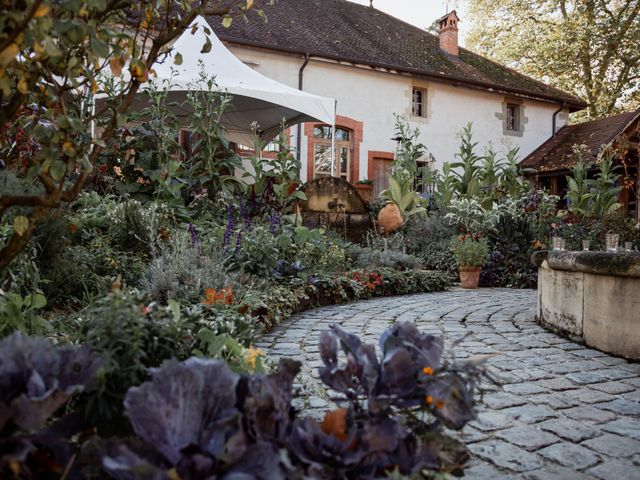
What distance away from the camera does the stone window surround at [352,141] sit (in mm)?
14758

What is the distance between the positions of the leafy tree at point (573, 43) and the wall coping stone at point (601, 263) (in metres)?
20.4

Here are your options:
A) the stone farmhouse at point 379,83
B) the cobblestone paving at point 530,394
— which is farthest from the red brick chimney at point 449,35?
the cobblestone paving at point 530,394

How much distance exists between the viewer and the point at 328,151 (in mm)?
15234

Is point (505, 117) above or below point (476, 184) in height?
above

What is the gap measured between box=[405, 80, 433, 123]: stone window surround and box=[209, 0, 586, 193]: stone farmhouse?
0.10ft

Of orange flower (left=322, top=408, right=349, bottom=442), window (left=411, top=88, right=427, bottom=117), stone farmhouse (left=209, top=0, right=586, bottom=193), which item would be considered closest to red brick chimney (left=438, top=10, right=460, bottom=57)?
stone farmhouse (left=209, top=0, right=586, bottom=193)

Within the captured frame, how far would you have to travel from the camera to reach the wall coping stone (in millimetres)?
3436

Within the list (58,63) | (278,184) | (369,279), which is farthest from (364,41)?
(58,63)

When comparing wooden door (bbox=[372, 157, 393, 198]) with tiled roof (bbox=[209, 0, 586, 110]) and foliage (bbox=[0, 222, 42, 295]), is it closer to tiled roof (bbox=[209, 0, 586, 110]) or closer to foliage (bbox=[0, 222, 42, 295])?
tiled roof (bbox=[209, 0, 586, 110])

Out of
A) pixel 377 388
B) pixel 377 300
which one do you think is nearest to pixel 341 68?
pixel 377 300

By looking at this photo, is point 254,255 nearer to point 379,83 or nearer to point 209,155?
point 209,155

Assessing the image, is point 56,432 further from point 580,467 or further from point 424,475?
point 580,467

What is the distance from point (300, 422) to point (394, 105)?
1535cm

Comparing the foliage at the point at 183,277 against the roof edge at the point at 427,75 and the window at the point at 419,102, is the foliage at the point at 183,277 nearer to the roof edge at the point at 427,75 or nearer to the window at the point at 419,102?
the roof edge at the point at 427,75
